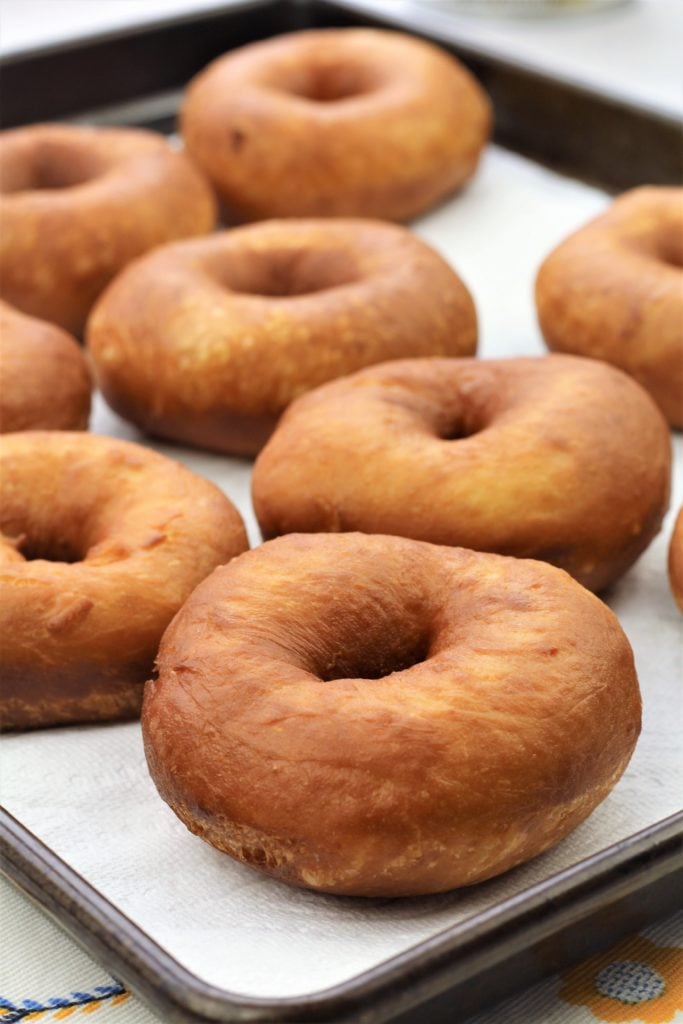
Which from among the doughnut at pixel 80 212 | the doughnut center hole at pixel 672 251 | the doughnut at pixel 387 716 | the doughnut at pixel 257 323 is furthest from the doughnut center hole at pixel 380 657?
the doughnut at pixel 80 212

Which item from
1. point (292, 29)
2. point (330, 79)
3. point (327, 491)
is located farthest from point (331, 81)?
point (327, 491)

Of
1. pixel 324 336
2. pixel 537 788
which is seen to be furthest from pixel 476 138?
pixel 537 788

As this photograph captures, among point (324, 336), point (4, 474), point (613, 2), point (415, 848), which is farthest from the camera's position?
point (613, 2)

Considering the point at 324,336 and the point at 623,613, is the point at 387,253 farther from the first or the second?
the point at 623,613

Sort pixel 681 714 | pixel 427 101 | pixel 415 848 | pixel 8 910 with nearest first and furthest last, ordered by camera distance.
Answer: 1. pixel 415 848
2. pixel 8 910
3. pixel 681 714
4. pixel 427 101

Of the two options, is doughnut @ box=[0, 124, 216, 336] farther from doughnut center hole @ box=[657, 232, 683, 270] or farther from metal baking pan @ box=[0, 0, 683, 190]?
doughnut center hole @ box=[657, 232, 683, 270]

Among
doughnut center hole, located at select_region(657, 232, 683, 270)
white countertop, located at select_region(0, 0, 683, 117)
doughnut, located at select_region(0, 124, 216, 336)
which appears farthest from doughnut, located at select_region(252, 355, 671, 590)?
white countertop, located at select_region(0, 0, 683, 117)
